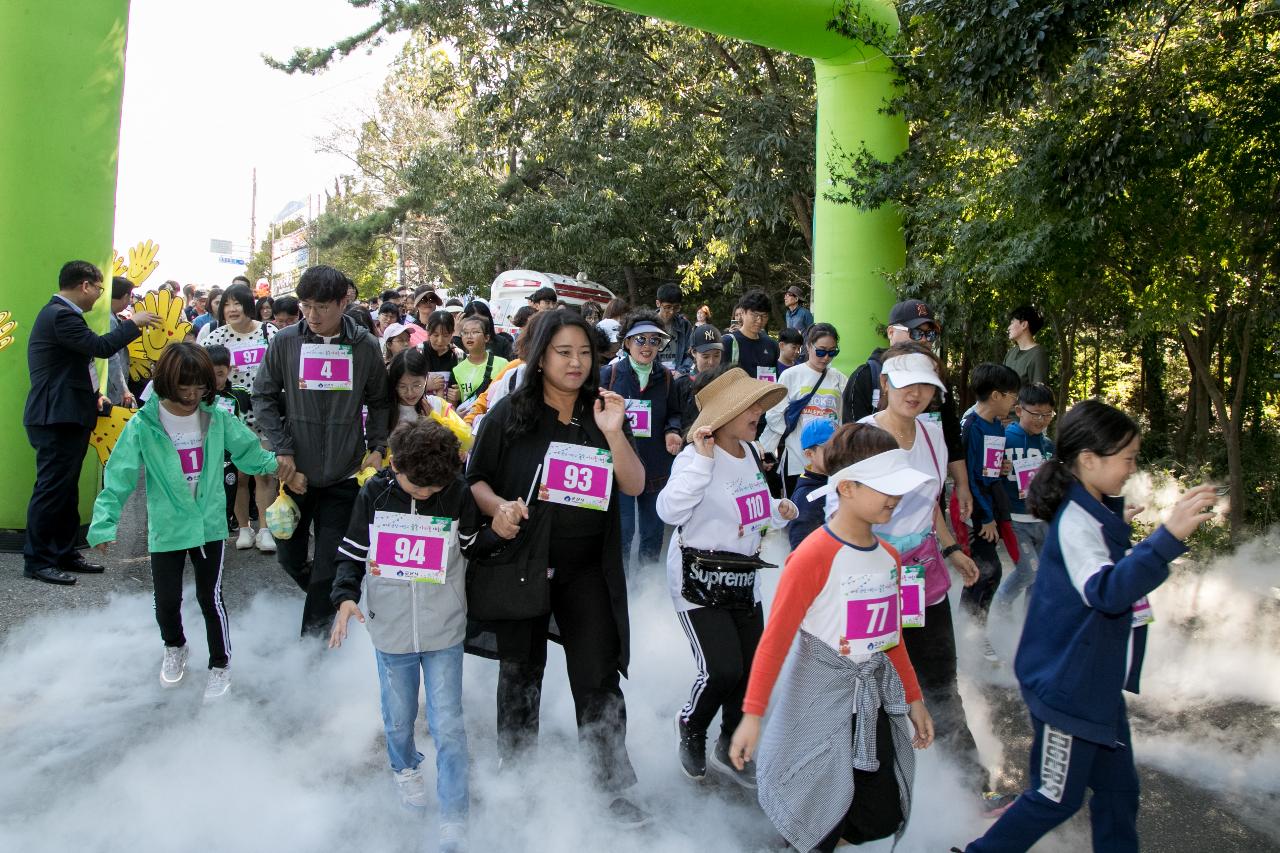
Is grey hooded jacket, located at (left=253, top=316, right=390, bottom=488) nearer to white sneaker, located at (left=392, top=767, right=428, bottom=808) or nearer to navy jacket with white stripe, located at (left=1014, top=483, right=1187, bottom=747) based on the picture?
white sneaker, located at (left=392, top=767, right=428, bottom=808)

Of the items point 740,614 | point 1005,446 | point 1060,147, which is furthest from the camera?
point 1060,147

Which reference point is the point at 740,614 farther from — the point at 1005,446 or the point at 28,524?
the point at 28,524

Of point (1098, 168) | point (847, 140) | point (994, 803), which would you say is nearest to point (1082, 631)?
point (994, 803)

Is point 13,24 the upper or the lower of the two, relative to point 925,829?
upper

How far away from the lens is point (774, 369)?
26.6 ft

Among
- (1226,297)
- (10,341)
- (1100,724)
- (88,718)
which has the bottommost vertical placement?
(88,718)

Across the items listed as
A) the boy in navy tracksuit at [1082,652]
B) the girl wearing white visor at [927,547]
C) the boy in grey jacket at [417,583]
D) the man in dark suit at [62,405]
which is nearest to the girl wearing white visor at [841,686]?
the boy in navy tracksuit at [1082,652]

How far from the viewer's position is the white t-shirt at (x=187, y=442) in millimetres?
5043

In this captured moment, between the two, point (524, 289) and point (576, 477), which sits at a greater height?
point (524, 289)

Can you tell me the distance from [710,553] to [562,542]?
623mm

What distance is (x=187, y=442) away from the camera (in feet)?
16.6

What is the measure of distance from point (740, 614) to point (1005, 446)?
258cm

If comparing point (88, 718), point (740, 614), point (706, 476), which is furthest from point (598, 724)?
point (88, 718)

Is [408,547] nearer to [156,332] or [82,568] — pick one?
[82,568]
